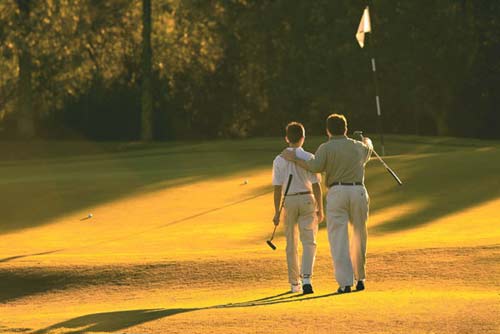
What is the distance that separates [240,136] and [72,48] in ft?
36.3

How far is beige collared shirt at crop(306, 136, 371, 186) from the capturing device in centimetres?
1270

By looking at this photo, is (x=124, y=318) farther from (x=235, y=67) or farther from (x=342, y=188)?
(x=235, y=67)

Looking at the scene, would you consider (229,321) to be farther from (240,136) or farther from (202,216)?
(240,136)

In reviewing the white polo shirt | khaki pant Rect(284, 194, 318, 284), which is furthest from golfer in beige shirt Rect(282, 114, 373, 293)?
khaki pant Rect(284, 194, 318, 284)

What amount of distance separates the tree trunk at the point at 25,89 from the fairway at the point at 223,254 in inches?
593

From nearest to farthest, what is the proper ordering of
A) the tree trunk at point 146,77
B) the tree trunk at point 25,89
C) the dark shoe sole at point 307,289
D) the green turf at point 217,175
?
the dark shoe sole at point 307,289 → the green turf at point 217,175 → the tree trunk at point 146,77 → the tree trunk at point 25,89

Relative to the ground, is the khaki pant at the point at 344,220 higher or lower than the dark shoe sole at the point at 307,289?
higher

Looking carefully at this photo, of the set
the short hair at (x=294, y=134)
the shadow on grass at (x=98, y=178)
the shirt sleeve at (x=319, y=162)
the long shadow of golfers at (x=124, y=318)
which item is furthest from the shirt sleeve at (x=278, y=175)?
the shadow on grass at (x=98, y=178)

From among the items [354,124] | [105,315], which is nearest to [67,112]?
[354,124]

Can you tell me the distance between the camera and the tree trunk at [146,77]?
150ft

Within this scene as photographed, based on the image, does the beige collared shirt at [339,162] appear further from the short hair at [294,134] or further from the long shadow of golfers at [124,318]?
the long shadow of golfers at [124,318]

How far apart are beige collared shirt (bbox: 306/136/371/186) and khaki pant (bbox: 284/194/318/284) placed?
388 mm

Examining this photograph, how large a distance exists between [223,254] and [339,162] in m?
3.79

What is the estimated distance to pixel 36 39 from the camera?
1785 inches
